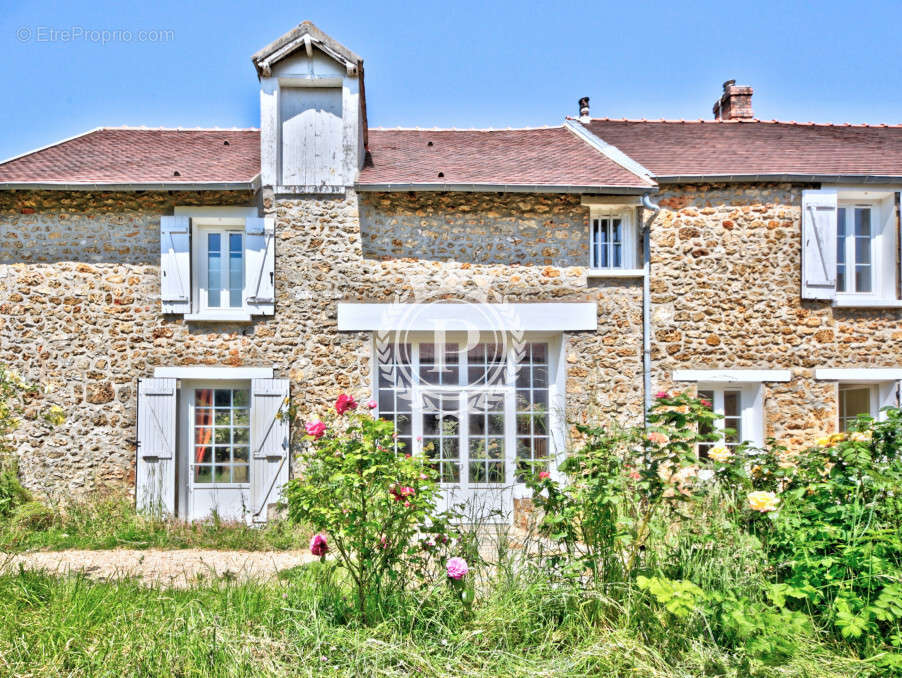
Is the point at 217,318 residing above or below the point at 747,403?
above

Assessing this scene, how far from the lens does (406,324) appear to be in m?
6.83

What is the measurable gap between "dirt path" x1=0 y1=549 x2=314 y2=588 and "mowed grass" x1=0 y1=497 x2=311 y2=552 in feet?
0.62

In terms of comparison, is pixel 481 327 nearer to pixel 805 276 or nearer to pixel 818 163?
pixel 805 276

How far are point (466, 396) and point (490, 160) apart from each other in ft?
10.8

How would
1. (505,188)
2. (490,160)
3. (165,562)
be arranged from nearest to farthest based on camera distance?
(165,562)
(505,188)
(490,160)

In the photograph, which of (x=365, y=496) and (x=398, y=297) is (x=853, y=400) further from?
(x=365, y=496)

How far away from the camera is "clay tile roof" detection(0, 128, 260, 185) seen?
6.65 meters

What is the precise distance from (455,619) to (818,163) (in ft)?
25.0

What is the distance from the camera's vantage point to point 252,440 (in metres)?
6.51

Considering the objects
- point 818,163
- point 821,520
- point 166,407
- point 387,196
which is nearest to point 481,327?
point 387,196

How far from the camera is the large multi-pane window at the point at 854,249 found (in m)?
7.22

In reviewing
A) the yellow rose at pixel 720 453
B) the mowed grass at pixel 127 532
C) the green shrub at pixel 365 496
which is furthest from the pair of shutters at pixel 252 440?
the yellow rose at pixel 720 453

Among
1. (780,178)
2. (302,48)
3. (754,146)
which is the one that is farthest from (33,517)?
(754,146)

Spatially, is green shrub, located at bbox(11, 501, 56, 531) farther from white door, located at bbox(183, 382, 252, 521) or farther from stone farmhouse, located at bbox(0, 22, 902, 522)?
white door, located at bbox(183, 382, 252, 521)
